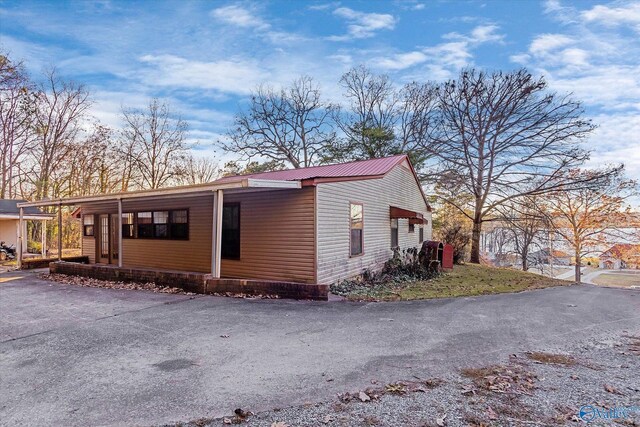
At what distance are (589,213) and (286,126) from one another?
20850 millimetres

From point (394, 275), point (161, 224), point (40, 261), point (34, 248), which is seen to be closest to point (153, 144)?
point (34, 248)

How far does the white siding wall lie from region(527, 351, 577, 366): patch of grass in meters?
4.77

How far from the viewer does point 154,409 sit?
2881mm

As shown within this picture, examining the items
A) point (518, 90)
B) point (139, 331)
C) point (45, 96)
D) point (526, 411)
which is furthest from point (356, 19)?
point (45, 96)

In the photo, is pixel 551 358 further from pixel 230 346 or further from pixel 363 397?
pixel 230 346

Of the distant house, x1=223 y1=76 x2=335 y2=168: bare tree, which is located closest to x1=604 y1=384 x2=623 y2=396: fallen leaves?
x1=223 y1=76 x2=335 y2=168: bare tree

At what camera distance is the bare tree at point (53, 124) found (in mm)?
22797

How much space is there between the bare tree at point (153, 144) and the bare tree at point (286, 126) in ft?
14.7

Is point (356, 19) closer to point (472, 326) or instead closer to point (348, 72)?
point (472, 326)

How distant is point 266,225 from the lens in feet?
29.5

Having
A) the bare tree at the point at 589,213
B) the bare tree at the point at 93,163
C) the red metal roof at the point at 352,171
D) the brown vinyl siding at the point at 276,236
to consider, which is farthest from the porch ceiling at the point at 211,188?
the bare tree at the point at 589,213

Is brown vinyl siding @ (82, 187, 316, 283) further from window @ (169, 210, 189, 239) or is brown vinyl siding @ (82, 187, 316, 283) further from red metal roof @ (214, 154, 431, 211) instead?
red metal roof @ (214, 154, 431, 211)

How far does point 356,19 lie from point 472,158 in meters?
10.8

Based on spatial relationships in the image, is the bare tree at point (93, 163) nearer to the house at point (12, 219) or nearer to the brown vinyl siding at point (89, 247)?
the house at point (12, 219)
